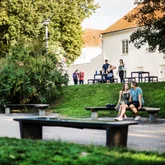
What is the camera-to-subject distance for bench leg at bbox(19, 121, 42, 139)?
10.3 meters

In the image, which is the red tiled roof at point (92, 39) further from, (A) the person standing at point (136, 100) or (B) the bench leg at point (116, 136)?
(B) the bench leg at point (116, 136)

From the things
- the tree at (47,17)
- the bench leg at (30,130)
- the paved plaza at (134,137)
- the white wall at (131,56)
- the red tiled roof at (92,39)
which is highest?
the red tiled roof at (92,39)

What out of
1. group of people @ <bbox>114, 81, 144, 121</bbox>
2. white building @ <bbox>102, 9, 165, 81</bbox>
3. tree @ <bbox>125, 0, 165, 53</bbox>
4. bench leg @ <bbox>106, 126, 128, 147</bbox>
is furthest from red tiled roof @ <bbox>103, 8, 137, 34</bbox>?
A: bench leg @ <bbox>106, 126, 128, 147</bbox>

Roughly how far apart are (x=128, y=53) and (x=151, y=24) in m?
21.5

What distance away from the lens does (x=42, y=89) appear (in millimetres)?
23484

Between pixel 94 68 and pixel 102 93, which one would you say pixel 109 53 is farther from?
pixel 102 93

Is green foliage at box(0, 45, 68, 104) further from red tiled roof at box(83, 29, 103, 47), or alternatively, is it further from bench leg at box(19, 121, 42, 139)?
red tiled roof at box(83, 29, 103, 47)

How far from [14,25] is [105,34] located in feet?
38.4

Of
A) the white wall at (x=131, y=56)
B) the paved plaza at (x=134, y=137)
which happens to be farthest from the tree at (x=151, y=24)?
the white wall at (x=131, y=56)

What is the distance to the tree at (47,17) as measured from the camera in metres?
36.0

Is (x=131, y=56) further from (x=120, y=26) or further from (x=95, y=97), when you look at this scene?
(x=95, y=97)

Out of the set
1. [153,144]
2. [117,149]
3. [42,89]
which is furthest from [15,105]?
[117,149]

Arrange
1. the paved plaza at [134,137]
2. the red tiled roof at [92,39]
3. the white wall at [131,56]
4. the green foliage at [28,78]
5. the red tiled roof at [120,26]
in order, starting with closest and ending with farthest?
the paved plaza at [134,137] < the green foliage at [28,78] < the white wall at [131,56] < the red tiled roof at [120,26] < the red tiled roof at [92,39]

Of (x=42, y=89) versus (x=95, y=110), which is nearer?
(x=95, y=110)
